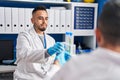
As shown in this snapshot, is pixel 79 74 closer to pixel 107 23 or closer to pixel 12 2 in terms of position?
pixel 107 23

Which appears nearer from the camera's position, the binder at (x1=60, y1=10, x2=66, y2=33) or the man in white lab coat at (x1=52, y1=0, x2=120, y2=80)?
the man in white lab coat at (x1=52, y1=0, x2=120, y2=80)

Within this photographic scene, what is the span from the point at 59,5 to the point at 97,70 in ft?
8.64

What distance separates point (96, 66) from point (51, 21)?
7.54 ft

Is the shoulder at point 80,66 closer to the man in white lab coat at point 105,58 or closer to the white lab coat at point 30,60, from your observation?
the man in white lab coat at point 105,58

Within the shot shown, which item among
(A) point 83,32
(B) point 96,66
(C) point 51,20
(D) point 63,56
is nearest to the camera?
(B) point 96,66

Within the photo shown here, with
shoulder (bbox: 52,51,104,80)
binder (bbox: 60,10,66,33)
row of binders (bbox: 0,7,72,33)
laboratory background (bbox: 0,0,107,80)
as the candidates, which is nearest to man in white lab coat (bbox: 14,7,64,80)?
laboratory background (bbox: 0,0,107,80)

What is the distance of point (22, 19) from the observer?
2.83m

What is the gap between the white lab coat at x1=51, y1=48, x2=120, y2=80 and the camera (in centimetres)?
67

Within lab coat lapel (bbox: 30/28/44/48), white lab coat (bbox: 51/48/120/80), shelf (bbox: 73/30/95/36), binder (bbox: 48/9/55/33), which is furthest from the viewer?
shelf (bbox: 73/30/95/36)

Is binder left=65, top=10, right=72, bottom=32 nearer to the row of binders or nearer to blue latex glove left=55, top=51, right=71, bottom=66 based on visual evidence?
the row of binders

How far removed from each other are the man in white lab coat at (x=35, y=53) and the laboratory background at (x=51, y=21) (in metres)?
0.68

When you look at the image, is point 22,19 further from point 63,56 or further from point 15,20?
point 63,56

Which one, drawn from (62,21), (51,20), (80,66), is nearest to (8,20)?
(51,20)

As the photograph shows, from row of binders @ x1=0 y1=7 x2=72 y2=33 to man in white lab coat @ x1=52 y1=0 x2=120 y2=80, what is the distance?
7.15ft
